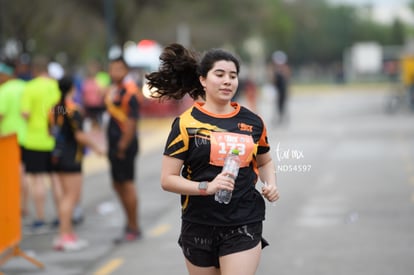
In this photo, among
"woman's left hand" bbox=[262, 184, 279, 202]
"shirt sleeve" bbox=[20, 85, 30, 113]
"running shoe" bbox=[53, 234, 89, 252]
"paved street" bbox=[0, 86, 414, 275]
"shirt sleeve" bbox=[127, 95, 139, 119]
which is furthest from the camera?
"shirt sleeve" bbox=[20, 85, 30, 113]

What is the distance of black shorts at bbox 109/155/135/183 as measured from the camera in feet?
32.9

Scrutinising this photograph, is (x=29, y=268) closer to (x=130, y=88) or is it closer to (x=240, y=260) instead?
(x=130, y=88)

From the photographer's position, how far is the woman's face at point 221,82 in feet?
17.4

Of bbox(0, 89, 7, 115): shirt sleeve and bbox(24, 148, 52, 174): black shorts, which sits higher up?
bbox(0, 89, 7, 115): shirt sleeve

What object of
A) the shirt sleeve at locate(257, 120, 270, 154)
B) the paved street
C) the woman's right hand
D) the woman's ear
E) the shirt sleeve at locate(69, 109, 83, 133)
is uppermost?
the woman's ear

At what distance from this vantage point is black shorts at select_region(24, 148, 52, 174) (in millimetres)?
11000

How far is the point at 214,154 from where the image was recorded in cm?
523

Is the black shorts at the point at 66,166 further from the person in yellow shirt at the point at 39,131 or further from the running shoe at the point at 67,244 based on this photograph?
the person in yellow shirt at the point at 39,131

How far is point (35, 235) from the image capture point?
10.8 metres

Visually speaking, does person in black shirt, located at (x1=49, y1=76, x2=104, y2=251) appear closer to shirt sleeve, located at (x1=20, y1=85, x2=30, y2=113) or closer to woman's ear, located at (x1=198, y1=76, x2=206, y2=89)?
shirt sleeve, located at (x1=20, y1=85, x2=30, y2=113)

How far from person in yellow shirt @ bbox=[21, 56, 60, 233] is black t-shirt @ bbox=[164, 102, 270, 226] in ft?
18.6

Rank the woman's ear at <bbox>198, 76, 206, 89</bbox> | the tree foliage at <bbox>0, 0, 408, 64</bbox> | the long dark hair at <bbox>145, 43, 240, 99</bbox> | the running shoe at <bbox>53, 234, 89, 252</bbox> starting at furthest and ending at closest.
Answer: the tree foliage at <bbox>0, 0, 408, 64</bbox>, the running shoe at <bbox>53, 234, 89, 252</bbox>, the long dark hair at <bbox>145, 43, 240, 99</bbox>, the woman's ear at <bbox>198, 76, 206, 89</bbox>

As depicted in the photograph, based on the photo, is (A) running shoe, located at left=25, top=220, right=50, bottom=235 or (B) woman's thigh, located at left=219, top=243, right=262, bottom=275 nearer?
(B) woman's thigh, located at left=219, top=243, right=262, bottom=275

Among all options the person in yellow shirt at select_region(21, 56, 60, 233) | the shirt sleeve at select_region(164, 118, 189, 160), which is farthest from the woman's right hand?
the person in yellow shirt at select_region(21, 56, 60, 233)
